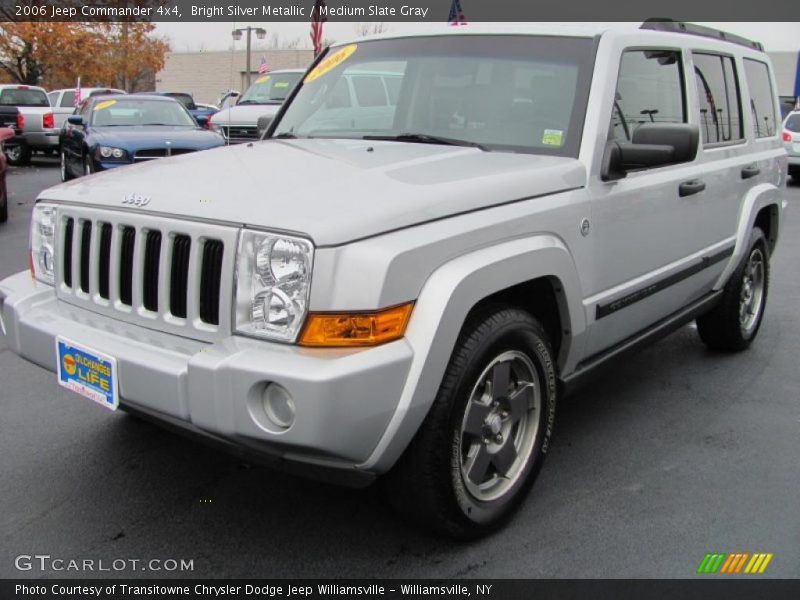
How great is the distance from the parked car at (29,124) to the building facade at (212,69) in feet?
119

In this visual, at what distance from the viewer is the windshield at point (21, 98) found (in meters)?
18.3

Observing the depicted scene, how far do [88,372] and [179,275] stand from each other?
48 cm

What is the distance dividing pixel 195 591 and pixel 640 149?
233 centimetres

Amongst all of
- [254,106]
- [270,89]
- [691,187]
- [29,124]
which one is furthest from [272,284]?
[29,124]

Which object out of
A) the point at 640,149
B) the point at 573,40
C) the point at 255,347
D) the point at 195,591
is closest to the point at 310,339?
the point at 255,347

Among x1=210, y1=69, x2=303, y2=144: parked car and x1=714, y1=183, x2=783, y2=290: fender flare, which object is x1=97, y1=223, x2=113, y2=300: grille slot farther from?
x1=210, y1=69, x2=303, y2=144: parked car

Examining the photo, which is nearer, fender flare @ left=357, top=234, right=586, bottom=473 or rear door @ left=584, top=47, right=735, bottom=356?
fender flare @ left=357, top=234, right=586, bottom=473

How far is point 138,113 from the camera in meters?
11.3

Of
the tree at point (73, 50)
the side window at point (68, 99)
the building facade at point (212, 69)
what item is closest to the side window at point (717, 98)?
the side window at point (68, 99)

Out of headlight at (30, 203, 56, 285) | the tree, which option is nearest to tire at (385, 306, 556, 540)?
headlight at (30, 203, 56, 285)

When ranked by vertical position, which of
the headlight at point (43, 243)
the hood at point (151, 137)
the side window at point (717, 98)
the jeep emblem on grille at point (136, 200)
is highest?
the side window at point (717, 98)

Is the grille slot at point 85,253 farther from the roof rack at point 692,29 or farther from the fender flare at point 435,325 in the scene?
the roof rack at point 692,29

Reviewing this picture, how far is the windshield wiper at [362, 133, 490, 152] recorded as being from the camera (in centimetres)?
335

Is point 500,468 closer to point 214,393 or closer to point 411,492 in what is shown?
point 411,492
